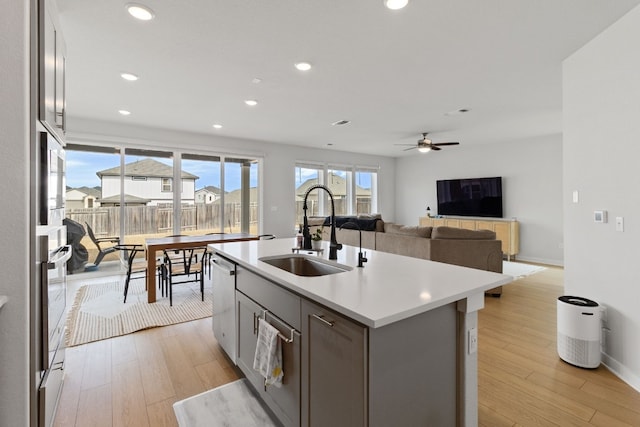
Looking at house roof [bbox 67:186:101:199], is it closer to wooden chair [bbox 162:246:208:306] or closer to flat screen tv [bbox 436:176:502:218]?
wooden chair [bbox 162:246:208:306]

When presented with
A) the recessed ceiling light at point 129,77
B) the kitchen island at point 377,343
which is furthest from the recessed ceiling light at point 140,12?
the kitchen island at point 377,343

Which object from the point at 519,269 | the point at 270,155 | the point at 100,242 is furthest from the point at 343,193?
the point at 100,242

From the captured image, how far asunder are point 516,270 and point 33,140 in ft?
21.9

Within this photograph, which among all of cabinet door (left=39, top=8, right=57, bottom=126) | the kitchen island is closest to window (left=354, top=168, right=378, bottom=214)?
the kitchen island

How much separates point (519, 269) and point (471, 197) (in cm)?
227

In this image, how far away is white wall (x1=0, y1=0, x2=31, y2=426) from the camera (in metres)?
1.15

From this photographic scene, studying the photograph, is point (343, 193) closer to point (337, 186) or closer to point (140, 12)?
point (337, 186)

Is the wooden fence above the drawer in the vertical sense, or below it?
above

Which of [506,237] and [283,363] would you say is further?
[506,237]

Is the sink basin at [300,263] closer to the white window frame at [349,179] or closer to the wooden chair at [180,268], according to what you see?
the wooden chair at [180,268]

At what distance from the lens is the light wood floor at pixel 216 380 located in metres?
1.83

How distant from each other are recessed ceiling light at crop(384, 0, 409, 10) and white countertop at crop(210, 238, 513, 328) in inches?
68.4

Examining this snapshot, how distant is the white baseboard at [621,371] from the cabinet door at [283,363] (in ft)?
7.69

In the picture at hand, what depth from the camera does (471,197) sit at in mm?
7457
